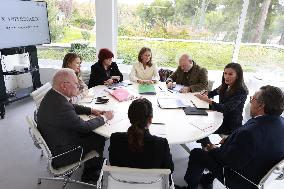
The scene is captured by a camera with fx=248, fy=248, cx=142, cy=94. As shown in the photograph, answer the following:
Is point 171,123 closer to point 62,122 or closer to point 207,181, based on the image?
point 207,181

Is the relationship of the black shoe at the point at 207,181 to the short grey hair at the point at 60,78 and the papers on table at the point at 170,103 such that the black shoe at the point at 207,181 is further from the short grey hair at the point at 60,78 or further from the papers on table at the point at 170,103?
the short grey hair at the point at 60,78

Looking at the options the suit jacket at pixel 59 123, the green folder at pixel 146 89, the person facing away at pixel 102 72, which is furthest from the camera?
the person facing away at pixel 102 72

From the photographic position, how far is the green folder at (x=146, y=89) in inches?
122

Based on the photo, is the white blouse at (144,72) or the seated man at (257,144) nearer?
the seated man at (257,144)

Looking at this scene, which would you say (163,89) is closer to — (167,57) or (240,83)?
(240,83)

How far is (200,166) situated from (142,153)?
31.3 inches

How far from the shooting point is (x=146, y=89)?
3203mm

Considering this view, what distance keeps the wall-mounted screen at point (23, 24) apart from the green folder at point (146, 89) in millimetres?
2350

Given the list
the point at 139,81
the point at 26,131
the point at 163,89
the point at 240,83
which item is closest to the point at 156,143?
the point at 240,83

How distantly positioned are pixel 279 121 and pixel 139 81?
2.06 m

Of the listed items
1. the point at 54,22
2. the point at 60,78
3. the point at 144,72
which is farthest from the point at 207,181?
the point at 54,22

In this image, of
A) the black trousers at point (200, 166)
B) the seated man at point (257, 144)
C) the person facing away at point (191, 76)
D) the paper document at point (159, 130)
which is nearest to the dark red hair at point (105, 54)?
the person facing away at point (191, 76)

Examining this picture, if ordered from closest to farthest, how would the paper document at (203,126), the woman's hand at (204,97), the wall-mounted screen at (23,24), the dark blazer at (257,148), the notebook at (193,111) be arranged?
1. the dark blazer at (257,148)
2. the paper document at (203,126)
3. the notebook at (193,111)
4. the woman's hand at (204,97)
5. the wall-mounted screen at (23,24)

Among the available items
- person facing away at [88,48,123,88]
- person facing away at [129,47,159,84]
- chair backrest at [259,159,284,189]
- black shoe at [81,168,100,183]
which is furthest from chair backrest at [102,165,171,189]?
person facing away at [129,47,159,84]
